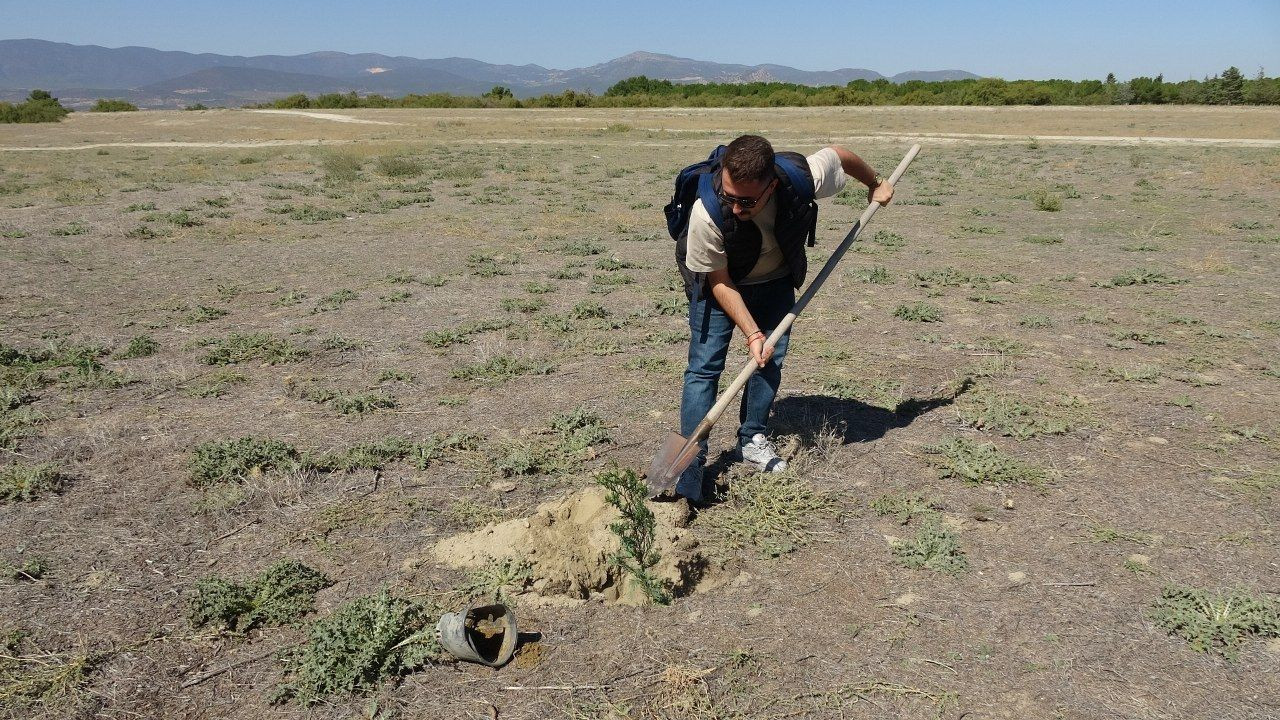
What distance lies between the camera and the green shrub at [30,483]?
410 cm

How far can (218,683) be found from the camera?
2.90m

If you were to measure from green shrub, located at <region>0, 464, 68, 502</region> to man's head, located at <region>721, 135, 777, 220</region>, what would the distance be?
156 inches

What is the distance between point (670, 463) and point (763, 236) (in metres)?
1.20

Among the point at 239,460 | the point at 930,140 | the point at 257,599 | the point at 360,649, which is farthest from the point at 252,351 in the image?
the point at 930,140

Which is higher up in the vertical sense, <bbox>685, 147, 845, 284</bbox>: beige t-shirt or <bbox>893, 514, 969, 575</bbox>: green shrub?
<bbox>685, 147, 845, 284</bbox>: beige t-shirt

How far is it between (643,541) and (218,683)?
175 cm

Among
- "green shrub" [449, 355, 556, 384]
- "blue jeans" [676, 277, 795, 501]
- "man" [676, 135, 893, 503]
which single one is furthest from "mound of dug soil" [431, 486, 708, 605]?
"green shrub" [449, 355, 556, 384]

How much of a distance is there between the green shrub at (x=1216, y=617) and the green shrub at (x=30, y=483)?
5.47 m

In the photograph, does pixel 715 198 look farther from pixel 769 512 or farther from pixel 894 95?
pixel 894 95

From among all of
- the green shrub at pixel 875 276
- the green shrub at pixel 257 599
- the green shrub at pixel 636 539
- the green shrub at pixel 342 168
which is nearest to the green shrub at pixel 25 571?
the green shrub at pixel 257 599

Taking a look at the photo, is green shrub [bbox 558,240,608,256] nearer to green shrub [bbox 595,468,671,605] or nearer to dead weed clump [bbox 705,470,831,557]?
dead weed clump [bbox 705,470,831,557]

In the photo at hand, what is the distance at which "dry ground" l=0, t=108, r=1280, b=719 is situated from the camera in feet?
9.48

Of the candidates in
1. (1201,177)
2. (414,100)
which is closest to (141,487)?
(1201,177)

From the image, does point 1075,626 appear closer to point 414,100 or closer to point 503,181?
point 503,181
